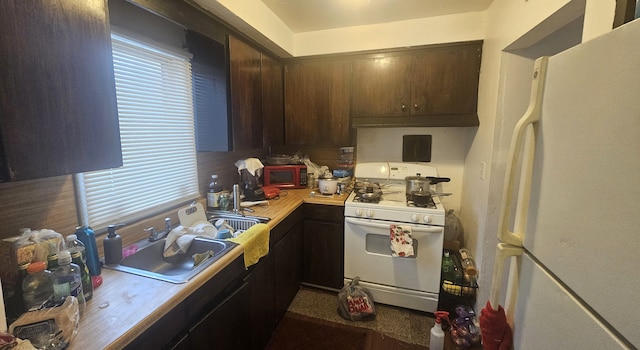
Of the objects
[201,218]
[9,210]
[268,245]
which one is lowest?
[268,245]

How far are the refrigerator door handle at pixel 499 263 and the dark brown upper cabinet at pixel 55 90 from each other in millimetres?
1350

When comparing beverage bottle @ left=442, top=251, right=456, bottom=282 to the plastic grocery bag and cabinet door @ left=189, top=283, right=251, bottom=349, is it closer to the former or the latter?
the plastic grocery bag

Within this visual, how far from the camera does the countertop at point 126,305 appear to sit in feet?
2.60

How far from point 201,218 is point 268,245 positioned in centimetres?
50

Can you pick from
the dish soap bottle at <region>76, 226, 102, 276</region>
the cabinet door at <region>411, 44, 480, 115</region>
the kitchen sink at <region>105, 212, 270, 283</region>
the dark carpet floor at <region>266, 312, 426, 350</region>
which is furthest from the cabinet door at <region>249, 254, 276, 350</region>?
the cabinet door at <region>411, 44, 480, 115</region>

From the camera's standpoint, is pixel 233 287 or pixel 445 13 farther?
pixel 445 13

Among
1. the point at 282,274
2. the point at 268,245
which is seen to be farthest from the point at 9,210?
the point at 282,274

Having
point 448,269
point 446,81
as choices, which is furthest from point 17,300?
point 446,81

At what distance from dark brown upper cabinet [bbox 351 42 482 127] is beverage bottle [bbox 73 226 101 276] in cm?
198

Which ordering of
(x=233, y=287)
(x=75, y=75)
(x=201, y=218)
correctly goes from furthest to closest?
(x=201, y=218) < (x=233, y=287) < (x=75, y=75)

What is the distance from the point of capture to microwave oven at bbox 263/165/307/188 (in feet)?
8.35

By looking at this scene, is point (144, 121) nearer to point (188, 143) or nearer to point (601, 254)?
point (188, 143)

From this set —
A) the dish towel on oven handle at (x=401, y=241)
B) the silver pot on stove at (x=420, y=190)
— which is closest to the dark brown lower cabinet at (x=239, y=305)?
the dish towel on oven handle at (x=401, y=241)

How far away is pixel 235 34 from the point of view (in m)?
1.85
